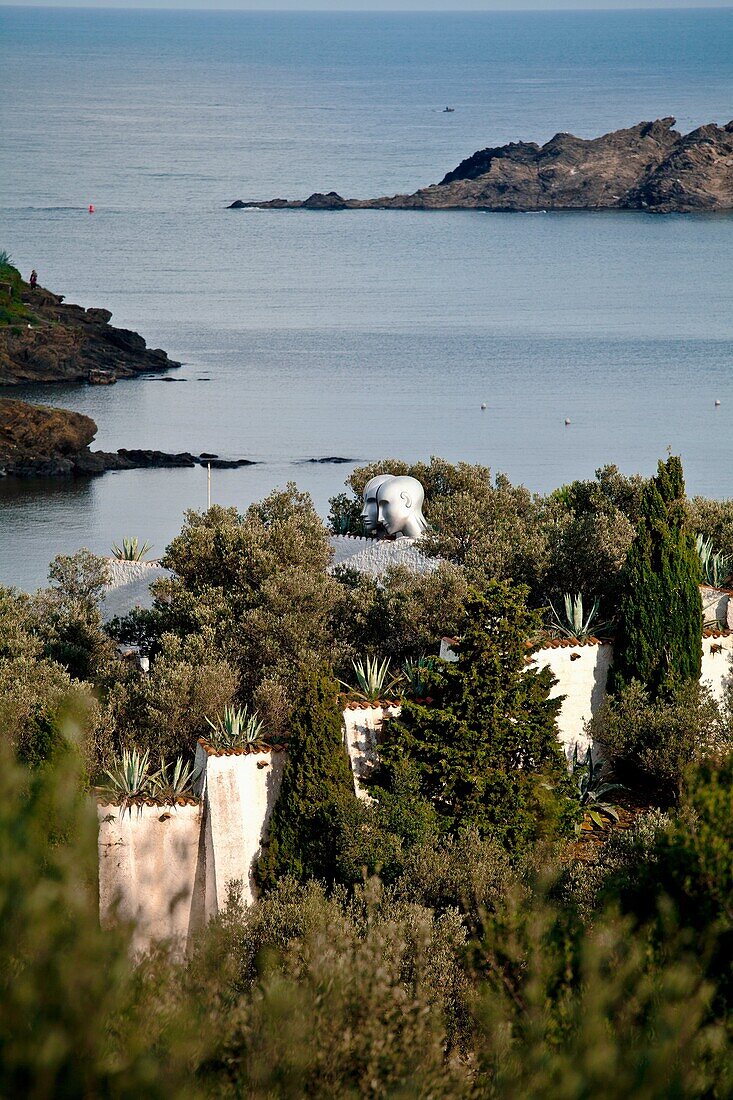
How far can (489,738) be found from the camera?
1742 centimetres

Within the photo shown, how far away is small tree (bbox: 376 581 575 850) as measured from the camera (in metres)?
17.1

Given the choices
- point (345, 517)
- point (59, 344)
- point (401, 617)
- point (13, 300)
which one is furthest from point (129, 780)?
point (13, 300)

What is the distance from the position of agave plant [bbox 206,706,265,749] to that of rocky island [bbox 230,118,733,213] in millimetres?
111477

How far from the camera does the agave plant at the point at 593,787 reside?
1836 cm

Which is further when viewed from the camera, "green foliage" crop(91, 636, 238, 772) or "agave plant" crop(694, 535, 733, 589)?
"agave plant" crop(694, 535, 733, 589)

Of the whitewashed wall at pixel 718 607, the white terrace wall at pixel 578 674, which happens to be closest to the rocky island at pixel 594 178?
the whitewashed wall at pixel 718 607

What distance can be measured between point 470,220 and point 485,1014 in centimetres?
11921

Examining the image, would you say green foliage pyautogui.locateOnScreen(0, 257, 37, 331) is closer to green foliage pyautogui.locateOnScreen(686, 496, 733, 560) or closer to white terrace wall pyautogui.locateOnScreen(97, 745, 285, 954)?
green foliage pyautogui.locateOnScreen(686, 496, 733, 560)

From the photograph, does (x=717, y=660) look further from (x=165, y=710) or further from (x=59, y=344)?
(x=59, y=344)

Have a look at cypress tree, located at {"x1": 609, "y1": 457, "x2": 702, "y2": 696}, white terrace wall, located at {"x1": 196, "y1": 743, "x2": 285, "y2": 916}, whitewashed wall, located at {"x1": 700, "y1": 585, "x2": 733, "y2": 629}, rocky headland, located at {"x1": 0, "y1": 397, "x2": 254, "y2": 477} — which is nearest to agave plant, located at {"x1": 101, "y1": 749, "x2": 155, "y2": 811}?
white terrace wall, located at {"x1": 196, "y1": 743, "x2": 285, "y2": 916}

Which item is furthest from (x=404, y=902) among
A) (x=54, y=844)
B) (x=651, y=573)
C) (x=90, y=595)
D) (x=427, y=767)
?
(x=90, y=595)

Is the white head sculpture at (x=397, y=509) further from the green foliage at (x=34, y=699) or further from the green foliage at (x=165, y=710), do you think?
the green foliage at (x=165, y=710)

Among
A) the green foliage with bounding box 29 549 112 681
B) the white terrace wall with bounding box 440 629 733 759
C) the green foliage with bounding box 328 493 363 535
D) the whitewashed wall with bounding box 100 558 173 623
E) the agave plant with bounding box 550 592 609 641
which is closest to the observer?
the white terrace wall with bounding box 440 629 733 759

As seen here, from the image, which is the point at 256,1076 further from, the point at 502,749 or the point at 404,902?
the point at 502,749
